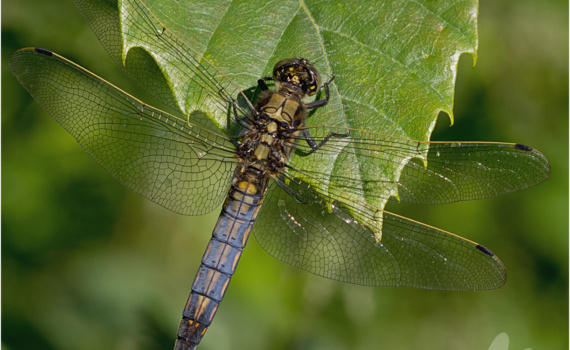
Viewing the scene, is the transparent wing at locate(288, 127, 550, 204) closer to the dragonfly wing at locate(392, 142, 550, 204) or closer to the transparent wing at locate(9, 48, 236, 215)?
the dragonfly wing at locate(392, 142, 550, 204)

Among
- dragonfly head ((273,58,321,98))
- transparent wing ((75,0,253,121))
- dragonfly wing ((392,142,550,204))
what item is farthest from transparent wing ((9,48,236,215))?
dragonfly wing ((392,142,550,204))

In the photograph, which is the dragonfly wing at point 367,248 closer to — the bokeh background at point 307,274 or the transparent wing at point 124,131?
the transparent wing at point 124,131

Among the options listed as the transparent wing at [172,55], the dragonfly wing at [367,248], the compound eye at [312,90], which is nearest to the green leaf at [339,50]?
the transparent wing at [172,55]

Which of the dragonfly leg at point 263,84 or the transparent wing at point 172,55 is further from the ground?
the dragonfly leg at point 263,84

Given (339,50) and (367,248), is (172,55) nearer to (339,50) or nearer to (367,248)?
(339,50)

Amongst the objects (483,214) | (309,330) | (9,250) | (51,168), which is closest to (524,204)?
(483,214)

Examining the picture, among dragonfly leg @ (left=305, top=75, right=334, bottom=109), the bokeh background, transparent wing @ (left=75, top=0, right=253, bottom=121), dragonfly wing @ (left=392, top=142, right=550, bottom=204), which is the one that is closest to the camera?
transparent wing @ (left=75, top=0, right=253, bottom=121)

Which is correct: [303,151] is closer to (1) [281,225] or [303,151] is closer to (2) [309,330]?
(1) [281,225]
